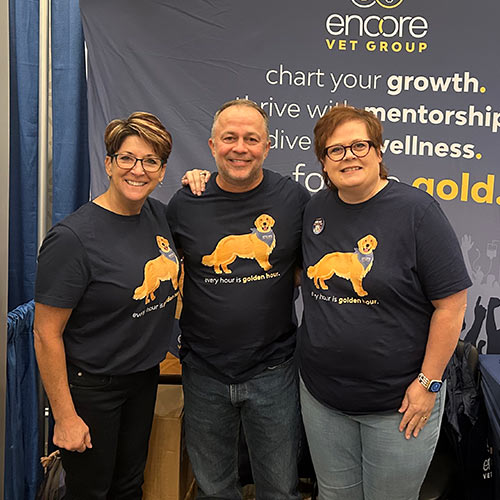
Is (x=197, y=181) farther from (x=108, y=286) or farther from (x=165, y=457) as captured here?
(x=165, y=457)

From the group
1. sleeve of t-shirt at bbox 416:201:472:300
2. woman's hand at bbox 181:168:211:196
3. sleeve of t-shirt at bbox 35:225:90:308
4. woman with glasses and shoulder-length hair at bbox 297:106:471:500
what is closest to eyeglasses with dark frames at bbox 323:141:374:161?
woman with glasses and shoulder-length hair at bbox 297:106:471:500

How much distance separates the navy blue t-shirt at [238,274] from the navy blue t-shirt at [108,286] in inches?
4.6

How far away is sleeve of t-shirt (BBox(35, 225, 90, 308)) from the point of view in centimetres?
127

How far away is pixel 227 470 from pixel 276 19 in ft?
5.43

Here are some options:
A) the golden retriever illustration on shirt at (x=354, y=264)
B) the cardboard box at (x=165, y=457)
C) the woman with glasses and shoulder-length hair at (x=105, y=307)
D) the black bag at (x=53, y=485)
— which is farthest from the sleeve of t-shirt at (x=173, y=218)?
the black bag at (x=53, y=485)

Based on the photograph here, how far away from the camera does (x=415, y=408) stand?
51.3 inches

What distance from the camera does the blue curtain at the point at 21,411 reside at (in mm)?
1869

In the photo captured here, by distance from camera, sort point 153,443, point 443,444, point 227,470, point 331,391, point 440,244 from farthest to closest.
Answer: point 443,444
point 153,443
point 227,470
point 331,391
point 440,244

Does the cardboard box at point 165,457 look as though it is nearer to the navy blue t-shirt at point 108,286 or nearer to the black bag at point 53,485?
the black bag at point 53,485

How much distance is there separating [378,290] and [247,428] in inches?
24.5

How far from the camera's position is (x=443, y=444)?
6.36 feet

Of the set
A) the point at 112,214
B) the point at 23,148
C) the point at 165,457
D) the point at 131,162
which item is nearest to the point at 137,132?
the point at 131,162

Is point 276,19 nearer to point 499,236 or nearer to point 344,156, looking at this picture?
point 344,156

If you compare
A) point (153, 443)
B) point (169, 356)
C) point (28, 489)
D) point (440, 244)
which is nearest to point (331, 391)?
point (440, 244)
